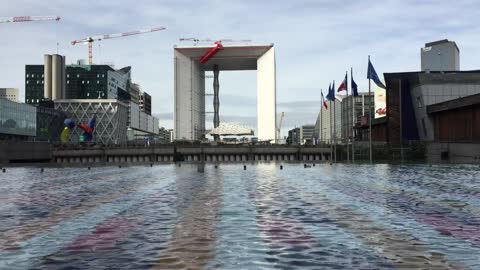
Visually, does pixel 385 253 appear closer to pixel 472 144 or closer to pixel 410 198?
pixel 410 198

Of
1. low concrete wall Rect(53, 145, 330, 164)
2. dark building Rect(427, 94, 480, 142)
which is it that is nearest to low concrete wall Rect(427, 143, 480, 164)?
dark building Rect(427, 94, 480, 142)

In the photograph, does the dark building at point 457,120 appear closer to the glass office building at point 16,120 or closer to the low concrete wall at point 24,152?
the low concrete wall at point 24,152

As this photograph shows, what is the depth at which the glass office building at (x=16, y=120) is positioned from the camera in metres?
146

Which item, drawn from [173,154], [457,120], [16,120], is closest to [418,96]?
[457,120]

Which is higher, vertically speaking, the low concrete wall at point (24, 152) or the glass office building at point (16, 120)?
the glass office building at point (16, 120)

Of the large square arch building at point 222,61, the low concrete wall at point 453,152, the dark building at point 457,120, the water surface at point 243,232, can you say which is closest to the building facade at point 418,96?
the dark building at point 457,120

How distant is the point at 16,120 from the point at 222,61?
72189 millimetres

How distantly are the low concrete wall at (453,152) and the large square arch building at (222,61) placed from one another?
104014 mm

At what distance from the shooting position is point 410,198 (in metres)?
23.0

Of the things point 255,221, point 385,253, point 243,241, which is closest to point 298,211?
point 255,221

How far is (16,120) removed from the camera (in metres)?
156

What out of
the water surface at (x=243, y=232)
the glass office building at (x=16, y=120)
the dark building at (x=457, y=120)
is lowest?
the water surface at (x=243, y=232)

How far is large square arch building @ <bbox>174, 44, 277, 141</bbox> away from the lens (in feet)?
601

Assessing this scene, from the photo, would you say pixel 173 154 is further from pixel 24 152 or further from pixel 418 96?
pixel 418 96
